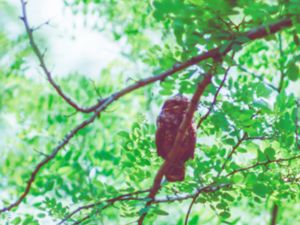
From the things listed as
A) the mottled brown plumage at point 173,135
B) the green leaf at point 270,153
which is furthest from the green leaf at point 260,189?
the mottled brown plumage at point 173,135

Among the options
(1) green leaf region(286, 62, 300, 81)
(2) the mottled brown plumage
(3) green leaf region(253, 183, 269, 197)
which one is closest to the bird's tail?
(2) the mottled brown plumage

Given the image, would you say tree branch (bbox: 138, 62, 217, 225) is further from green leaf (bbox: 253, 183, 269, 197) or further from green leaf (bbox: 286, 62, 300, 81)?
green leaf (bbox: 253, 183, 269, 197)

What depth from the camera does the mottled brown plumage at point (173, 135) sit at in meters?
2.05

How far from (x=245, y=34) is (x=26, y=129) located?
4.92m

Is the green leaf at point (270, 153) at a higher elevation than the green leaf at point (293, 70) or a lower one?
lower

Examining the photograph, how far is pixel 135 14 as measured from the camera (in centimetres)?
579

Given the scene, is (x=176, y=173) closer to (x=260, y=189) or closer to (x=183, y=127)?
(x=183, y=127)

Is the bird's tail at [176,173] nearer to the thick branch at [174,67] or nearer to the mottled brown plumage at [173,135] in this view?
the mottled brown plumage at [173,135]

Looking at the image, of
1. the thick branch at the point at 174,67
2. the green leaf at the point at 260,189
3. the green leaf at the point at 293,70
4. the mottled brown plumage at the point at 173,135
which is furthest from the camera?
the green leaf at the point at 260,189

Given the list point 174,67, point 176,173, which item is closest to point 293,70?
point 174,67

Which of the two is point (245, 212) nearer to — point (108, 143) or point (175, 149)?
point (108, 143)

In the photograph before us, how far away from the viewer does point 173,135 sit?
6.76ft

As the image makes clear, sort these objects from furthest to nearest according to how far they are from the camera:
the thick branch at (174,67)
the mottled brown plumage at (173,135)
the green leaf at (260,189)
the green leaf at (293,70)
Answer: the green leaf at (260,189) < the mottled brown plumage at (173,135) < the green leaf at (293,70) < the thick branch at (174,67)

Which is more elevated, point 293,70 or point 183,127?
point 293,70
